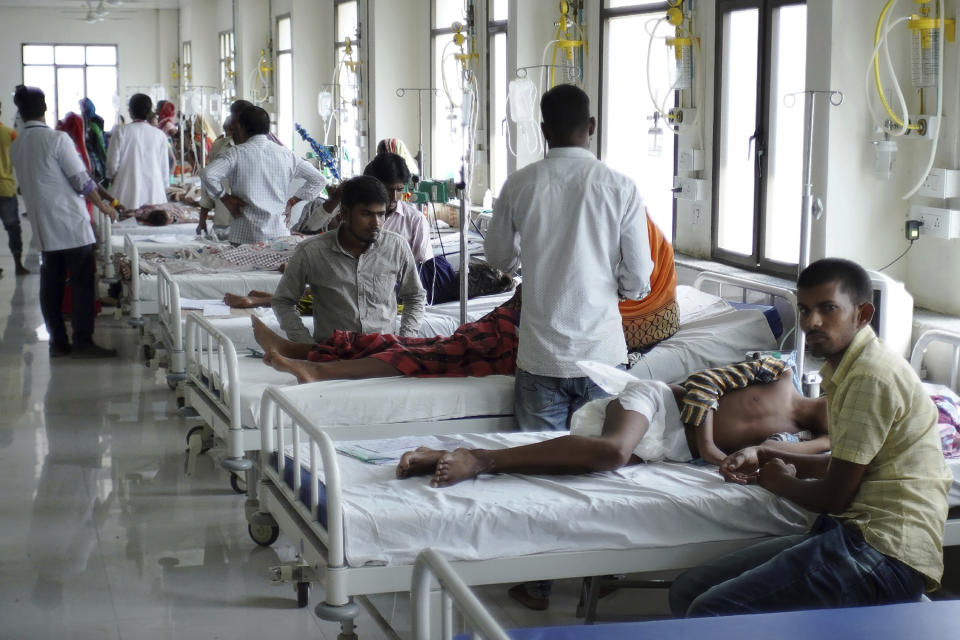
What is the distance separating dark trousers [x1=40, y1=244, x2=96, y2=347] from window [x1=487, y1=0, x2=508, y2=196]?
2723 mm

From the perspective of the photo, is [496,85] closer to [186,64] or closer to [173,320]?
[173,320]

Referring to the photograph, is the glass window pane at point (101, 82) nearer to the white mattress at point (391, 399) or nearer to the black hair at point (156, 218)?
the black hair at point (156, 218)

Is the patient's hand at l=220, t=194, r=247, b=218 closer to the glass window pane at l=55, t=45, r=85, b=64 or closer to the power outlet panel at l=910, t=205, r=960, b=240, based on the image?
the power outlet panel at l=910, t=205, r=960, b=240

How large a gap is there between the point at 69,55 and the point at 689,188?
58.5 ft

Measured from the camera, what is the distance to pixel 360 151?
400 inches

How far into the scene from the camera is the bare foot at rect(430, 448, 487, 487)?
9.32 feet

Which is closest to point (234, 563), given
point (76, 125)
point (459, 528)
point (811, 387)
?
point (459, 528)

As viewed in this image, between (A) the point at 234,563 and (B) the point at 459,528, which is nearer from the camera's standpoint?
(B) the point at 459,528

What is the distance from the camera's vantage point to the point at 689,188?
561cm

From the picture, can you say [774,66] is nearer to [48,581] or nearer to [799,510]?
[799,510]

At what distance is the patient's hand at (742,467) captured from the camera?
9.53 feet

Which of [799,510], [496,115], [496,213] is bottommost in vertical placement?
[799,510]

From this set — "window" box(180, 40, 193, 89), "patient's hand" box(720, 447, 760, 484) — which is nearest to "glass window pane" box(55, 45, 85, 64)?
"window" box(180, 40, 193, 89)

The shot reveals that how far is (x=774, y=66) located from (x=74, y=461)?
11.7 feet
